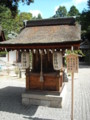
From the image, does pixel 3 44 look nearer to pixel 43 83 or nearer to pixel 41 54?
pixel 41 54

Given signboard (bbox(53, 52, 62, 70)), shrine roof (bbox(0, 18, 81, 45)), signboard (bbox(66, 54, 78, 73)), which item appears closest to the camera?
signboard (bbox(66, 54, 78, 73))

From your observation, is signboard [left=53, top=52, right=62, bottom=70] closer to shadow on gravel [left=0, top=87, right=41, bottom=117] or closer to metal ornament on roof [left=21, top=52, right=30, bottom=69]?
metal ornament on roof [left=21, top=52, right=30, bottom=69]

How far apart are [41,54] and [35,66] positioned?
0.78 metres

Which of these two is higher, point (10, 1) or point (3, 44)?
point (10, 1)

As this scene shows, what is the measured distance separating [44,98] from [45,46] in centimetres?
215

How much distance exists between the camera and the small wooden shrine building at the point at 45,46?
6129 millimetres

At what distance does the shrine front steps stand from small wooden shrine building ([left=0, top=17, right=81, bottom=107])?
27cm

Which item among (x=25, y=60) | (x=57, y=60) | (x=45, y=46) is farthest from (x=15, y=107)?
(x=45, y=46)

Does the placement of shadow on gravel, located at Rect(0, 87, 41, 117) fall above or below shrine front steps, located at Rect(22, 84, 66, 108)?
below

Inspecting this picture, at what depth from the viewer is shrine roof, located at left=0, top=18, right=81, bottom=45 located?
6230mm

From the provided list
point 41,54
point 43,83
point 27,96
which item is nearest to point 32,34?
point 41,54

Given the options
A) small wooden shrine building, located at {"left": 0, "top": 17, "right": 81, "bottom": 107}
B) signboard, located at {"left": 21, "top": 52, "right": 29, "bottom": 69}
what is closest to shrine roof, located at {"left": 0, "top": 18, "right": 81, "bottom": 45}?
small wooden shrine building, located at {"left": 0, "top": 17, "right": 81, "bottom": 107}

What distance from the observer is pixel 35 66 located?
7746 millimetres

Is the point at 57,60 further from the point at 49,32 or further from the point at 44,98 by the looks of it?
the point at 44,98
